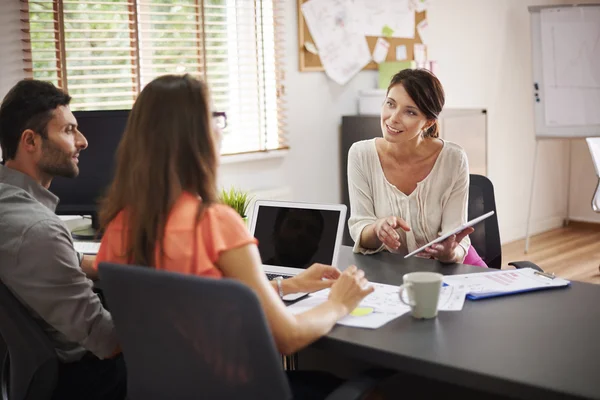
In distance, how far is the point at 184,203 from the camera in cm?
143

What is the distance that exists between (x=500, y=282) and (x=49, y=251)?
1.08 meters

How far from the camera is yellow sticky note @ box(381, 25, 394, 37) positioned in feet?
14.5

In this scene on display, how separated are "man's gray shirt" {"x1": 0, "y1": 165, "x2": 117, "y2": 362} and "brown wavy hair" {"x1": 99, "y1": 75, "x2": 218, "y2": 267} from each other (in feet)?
0.86

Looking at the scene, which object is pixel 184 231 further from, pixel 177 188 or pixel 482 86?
pixel 482 86

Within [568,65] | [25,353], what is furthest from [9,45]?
[568,65]

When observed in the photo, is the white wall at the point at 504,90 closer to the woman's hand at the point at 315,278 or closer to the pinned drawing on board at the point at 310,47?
the pinned drawing on board at the point at 310,47

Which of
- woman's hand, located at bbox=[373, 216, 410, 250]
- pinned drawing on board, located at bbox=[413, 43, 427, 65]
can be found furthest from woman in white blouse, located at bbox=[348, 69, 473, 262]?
pinned drawing on board, located at bbox=[413, 43, 427, 65]

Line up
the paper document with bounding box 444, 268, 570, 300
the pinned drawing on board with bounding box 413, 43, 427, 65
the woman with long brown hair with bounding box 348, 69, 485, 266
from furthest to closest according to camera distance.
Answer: the pinned drawing on board with bounding box 413, 43, 427, 65
the woman with long brown hair with bounding box 348, 69, 485, 266
the paper document with bounding box 444, 268, 570, 300

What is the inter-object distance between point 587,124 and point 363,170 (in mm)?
2953

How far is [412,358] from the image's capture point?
139 cm

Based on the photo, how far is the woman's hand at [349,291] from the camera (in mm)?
1633

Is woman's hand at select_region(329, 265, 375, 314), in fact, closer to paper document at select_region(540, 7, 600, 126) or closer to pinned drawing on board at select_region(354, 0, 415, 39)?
pinned drawing on board at select_region(354, 0, 415, 39)

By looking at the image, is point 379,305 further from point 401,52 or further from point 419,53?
point 419,53

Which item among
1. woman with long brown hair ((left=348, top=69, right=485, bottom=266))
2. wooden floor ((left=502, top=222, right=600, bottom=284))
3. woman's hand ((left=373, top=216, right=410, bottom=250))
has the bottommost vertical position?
wooden floor ((left=502, top=222, right=600, bottom=284))
